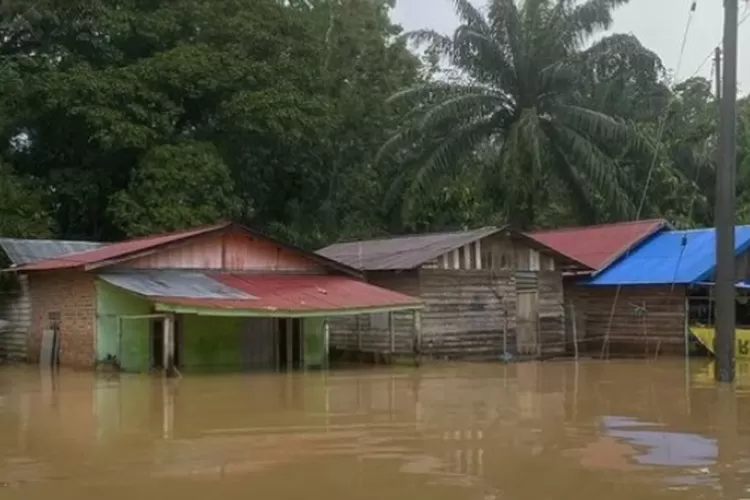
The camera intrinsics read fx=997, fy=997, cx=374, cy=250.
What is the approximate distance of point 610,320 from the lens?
90.1 ft

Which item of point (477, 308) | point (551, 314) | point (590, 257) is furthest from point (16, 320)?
point (590, 257)

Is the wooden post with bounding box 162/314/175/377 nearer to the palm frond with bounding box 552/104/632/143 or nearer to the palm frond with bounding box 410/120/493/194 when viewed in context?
the palm frond with bounding box 410/120/493/194

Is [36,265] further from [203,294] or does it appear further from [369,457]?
[369,457]

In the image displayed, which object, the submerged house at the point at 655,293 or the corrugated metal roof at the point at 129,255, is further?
the submerged house at the point at 655,293

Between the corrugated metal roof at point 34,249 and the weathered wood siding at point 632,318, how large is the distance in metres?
13.7

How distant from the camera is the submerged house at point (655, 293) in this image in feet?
83.3

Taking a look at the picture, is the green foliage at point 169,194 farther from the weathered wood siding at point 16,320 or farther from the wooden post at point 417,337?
the wooden post at point 417,337

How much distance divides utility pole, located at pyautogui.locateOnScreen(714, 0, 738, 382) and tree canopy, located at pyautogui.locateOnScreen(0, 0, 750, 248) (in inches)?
481

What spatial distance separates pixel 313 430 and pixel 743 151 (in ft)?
94.9

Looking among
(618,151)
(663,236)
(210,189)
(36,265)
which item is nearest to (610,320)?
(663,236)

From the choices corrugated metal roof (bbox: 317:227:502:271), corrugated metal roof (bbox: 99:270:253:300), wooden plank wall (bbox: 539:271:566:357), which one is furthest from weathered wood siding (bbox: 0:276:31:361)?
wooden plank wall (bbox: 539:271:566:357)

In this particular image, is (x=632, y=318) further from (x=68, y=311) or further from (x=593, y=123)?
(x=68, y=311)

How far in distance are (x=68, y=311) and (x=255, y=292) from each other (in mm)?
4779

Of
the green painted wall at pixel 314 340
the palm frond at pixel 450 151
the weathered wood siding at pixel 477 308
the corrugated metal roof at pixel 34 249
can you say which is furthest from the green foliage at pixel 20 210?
the palm frond at pixel 450 151
